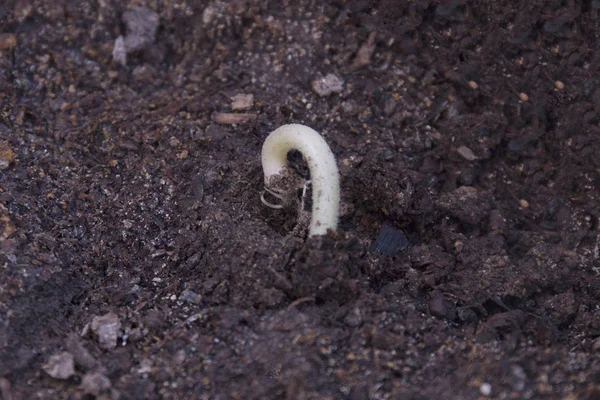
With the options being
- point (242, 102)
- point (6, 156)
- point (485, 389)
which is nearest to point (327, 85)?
point (242, 102)

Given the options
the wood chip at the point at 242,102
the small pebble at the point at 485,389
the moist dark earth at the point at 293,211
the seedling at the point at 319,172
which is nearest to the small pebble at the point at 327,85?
the moist dark earth at the point at 293,211

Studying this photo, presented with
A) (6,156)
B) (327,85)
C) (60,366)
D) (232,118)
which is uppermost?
(327,85)

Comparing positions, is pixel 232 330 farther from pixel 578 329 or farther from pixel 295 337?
pixel 578 329

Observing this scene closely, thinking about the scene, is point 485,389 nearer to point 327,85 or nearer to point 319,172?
point 319,172

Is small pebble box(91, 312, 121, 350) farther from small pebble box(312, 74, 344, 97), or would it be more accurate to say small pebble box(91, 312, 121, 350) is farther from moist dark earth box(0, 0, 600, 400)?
small pebble box(312, 74, 344, 97)

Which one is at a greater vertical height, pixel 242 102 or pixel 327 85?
pixel 327 85

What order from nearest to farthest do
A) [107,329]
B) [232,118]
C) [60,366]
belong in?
[60,366]
[107,329]
[232,118]

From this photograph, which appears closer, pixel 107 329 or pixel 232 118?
pixel 107 329

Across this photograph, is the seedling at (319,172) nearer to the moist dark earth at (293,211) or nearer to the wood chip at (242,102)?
the moist dark earth at (293,211)
